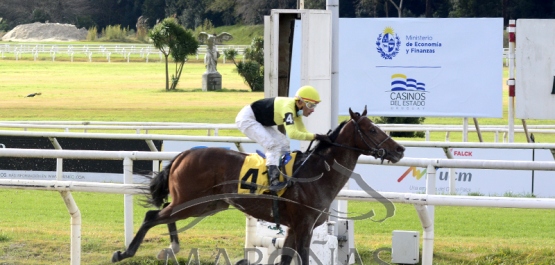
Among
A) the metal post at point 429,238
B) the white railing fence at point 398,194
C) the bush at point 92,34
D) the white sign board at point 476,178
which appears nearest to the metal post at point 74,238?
the white railing fence at point 398,194

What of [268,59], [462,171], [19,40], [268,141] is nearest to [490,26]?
[462,171]

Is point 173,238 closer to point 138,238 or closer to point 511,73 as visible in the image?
point 138,238

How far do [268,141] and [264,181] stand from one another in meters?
0.27

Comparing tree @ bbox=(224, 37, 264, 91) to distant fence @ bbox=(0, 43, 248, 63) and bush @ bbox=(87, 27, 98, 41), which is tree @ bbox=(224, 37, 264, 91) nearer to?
distant fence @ bbox=(0, 43, 248, 63)

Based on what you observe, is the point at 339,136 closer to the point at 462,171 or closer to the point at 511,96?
the point at 462,171

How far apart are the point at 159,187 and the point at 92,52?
4302 cm

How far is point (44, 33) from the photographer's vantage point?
188 feet

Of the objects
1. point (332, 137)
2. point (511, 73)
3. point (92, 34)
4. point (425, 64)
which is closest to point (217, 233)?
point (332, 137)

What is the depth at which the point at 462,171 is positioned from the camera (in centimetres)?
934

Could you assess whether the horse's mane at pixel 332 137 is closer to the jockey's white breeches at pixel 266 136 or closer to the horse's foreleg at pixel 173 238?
the jockey's white breeches at pixel 266 136

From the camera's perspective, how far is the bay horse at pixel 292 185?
4.95m

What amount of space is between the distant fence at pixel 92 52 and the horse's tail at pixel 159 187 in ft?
128

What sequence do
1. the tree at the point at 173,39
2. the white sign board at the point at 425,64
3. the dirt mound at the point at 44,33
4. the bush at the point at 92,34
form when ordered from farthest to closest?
the dirt mound at the point at 44,33, the bush at the point at 92,34, the tree at the point at 173,39, the white sign board at the point at 425,64

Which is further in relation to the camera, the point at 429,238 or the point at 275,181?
the point at 429,238
